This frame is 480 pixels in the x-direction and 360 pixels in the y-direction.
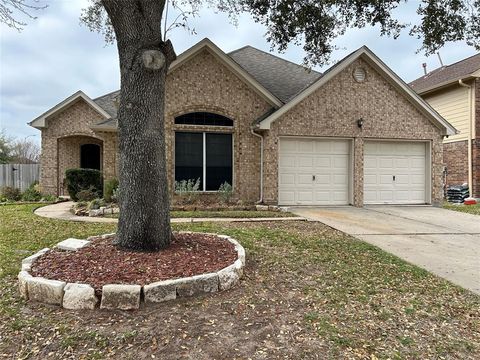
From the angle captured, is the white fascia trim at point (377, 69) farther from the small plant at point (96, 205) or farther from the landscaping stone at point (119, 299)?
the landscaping stone at point (119, 299)

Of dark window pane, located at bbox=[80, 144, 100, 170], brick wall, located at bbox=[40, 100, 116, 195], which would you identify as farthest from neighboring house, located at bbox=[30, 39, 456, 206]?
dark window pane, located at bbox=[80, 144, 100, 170]

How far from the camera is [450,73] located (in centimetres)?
1755

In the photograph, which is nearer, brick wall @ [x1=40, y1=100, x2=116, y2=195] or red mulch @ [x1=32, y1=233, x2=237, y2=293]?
red mulch @ [x1=32, y1=233, x2=237, y2=293]

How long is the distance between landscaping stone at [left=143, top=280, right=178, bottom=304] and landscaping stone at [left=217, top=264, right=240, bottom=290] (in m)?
0.53

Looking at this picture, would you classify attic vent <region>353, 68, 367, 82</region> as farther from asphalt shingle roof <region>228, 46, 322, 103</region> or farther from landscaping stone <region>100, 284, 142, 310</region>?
landscaping stone <region>100, 284, 142, 310</region>

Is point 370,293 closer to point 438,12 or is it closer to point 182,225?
point 182,225

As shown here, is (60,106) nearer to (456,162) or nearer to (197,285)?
(197,285)

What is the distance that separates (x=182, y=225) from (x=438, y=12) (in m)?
7.11

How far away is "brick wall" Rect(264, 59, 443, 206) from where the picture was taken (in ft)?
37.4

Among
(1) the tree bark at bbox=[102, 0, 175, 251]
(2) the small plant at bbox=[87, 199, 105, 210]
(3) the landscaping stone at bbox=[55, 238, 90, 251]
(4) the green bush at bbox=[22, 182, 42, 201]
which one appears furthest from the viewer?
(4) the green bush at bbox=[22, 182, 42, 201]

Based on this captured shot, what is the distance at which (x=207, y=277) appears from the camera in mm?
3859

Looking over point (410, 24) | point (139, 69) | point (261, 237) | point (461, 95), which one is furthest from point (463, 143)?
point (139, 69)

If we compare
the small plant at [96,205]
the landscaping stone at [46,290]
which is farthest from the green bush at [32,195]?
the landscaping stone at [46,290]

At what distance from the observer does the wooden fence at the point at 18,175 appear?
17844 millimetres
